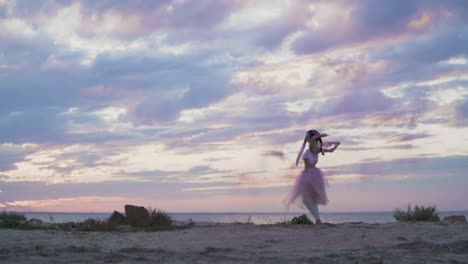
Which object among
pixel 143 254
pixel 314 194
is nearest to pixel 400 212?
pixel 314 194

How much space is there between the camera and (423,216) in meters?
16.1

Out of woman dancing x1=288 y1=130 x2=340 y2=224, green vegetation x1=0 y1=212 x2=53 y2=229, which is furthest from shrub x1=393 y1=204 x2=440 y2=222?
green vegetation x1=0 y1=212 x2=53 y2=229

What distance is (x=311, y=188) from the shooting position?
49.0 feet

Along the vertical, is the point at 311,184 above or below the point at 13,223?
above

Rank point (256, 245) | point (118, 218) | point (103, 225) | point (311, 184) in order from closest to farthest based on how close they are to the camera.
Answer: point (256, 245) < point (103, 225) < point (311, 184) < point (118, 218)

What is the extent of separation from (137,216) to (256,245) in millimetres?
5610

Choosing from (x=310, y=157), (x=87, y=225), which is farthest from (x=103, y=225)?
(x=310, y=157)

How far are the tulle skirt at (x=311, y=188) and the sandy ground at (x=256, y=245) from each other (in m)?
1.66

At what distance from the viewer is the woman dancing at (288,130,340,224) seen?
1495cm

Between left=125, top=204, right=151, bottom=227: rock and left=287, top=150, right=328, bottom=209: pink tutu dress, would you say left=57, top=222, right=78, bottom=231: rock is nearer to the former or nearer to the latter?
left=125, top=204, right=151, bottom=227: rock

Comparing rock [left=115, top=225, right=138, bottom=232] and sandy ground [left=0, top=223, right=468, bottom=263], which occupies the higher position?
rock [left=115, top=225, right=138, bottom=232]

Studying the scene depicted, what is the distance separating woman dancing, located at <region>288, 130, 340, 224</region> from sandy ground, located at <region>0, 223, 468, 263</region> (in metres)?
1.66

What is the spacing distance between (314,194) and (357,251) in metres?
5.23

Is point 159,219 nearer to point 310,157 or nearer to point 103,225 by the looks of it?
point 103,225
